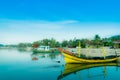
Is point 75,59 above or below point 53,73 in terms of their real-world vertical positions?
above

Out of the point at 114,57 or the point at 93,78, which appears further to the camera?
the point at 114,57

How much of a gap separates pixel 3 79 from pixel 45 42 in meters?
94.0

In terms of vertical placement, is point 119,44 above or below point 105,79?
above

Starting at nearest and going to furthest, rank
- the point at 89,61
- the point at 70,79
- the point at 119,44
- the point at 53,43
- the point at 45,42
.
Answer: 1. the point at 70,79
2. the point at 89,61
3. the point at 119,44
4. the point at 53,43
5. the point at 45,42

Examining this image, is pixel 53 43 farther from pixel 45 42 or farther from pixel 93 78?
pixel 93 78

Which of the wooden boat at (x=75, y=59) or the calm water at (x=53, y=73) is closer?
the calm water at (x=53, y=73)

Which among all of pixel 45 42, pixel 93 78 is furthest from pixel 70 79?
pixel 45 42

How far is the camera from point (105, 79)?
2172cm

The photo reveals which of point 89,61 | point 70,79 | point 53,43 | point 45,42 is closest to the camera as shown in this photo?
point 70,79

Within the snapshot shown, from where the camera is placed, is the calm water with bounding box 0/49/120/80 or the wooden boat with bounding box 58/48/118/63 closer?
the calm water with bounding box 0/49/120/80

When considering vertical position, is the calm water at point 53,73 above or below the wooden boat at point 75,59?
below

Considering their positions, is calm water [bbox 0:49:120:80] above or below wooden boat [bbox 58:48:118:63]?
below

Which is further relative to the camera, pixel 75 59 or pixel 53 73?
pixel 75 59

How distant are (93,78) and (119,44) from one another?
46.1 meters
